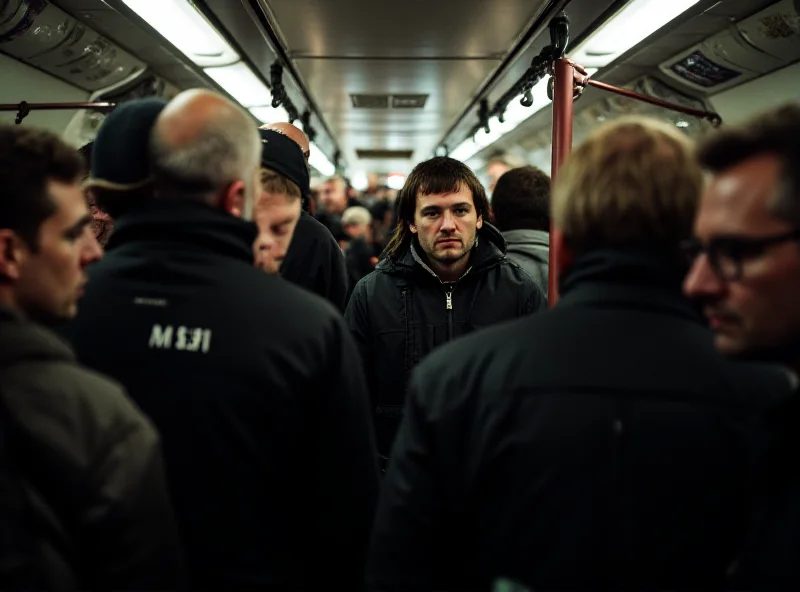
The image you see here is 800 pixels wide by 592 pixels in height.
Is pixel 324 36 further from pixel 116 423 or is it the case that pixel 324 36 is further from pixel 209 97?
pixel 116 423

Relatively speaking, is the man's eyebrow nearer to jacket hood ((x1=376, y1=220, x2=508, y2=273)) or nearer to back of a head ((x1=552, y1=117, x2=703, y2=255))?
back of a head ((x1=552, y1=117, x2=703, y2=255))

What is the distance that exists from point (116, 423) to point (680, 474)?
0.91m

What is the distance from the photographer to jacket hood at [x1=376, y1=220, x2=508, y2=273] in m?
2.79

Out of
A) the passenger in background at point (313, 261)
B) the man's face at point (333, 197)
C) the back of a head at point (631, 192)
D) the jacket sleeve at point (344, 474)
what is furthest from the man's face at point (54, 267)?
the man's face at point (333, 197)

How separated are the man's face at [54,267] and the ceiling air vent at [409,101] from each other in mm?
6015

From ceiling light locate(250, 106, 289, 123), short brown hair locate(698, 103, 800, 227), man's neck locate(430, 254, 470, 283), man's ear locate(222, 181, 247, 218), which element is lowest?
man's neck locate(430, 254, 470, 283)

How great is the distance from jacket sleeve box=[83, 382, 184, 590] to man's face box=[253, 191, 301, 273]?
119 centimetres

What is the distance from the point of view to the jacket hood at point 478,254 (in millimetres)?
2795

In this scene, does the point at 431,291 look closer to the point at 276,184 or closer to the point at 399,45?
the point at 276,184

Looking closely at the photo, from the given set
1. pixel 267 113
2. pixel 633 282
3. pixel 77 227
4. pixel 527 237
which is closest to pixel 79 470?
pixel 77 227

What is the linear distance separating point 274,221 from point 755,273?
5.07 ft

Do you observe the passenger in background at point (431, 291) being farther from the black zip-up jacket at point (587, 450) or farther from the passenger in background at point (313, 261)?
the black zip-up jacket at point (587, 450)

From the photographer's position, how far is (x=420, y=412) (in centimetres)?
129

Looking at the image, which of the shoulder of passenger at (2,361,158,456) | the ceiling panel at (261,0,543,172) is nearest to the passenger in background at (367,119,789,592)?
the shoulder of passenger at (2,361,158,456)
